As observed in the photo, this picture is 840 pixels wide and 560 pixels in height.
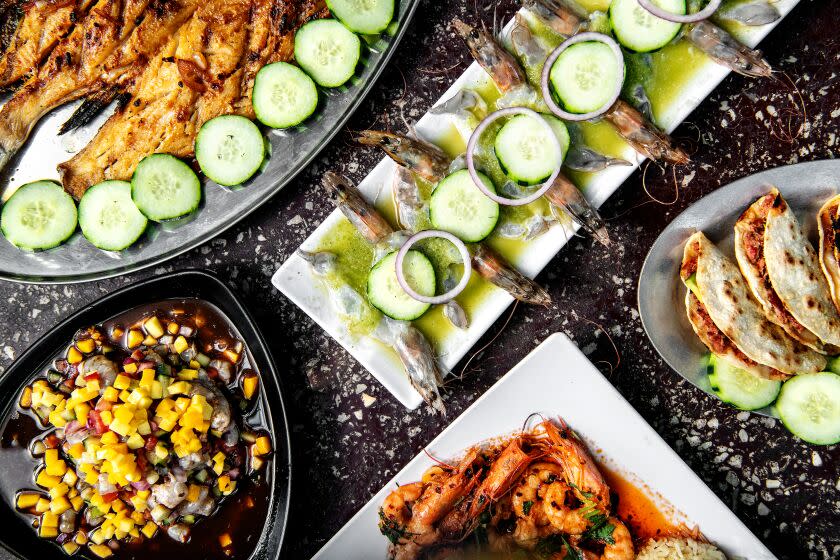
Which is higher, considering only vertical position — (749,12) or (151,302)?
(749,12)

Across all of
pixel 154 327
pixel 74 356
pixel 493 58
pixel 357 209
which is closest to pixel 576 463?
pixel 357 209

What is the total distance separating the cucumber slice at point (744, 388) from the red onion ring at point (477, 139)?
4.41 ft

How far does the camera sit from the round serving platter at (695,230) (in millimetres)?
3385

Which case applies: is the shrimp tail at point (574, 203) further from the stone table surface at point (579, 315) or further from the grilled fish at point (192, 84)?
the grilled fish at point (192, 84)

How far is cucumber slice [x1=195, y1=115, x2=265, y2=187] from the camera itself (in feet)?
11.7

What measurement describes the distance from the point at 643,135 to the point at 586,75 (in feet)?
1.42

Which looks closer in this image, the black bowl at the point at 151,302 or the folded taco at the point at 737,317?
the folded taco at the point at 737,317

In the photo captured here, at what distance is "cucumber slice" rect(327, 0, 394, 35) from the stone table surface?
32 cm

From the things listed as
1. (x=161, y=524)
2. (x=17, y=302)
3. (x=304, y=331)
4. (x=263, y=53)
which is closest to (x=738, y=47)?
(x=263, y=53)

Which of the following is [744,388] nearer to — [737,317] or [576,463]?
[737,317]

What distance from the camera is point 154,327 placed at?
12.2 ft

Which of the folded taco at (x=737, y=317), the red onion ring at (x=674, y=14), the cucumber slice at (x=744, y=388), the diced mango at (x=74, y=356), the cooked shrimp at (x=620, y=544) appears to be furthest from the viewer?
the diced mango at (x=74, y=356)

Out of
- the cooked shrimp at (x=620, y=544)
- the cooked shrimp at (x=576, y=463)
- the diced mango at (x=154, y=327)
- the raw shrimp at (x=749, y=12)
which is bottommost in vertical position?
the diced mango at (x=154, y=327)

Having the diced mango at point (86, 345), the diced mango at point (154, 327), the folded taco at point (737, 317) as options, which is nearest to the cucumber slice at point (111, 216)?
the diced mango at point (154, 327)
